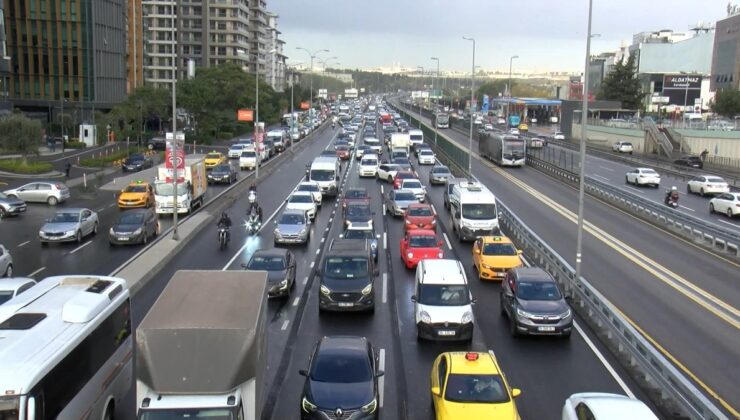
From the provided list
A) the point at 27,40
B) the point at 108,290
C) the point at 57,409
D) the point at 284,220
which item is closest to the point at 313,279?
the point at 284,220

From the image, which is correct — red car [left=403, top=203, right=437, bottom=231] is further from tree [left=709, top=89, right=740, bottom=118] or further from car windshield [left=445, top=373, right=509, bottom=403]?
tree [left=709, top=89, right=740, bottom=118]

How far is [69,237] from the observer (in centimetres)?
2970

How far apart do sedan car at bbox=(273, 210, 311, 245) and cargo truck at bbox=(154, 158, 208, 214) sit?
878cm

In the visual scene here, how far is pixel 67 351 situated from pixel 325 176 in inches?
1362

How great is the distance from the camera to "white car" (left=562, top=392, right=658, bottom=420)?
10.3 metres

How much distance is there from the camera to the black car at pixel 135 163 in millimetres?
58681

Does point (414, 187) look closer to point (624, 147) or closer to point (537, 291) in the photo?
point (537, 291)

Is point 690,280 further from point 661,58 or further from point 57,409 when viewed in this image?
point 661,58

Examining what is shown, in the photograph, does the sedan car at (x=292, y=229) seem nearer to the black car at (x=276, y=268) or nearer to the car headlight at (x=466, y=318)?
the black car at (x=276, y=268)

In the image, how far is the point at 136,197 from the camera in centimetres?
3981

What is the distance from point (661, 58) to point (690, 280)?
125111 mm

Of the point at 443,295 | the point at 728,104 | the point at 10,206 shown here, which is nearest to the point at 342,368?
the point at 443,295

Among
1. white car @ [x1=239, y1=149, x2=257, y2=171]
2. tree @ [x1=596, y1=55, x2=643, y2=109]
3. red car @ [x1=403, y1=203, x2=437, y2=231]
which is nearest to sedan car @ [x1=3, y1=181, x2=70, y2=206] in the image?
white car @ [x1=239, y1=149, x2=257, y2=171]

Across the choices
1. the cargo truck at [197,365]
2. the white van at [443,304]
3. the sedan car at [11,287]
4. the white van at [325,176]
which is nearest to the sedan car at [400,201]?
the white van at [325,176]
